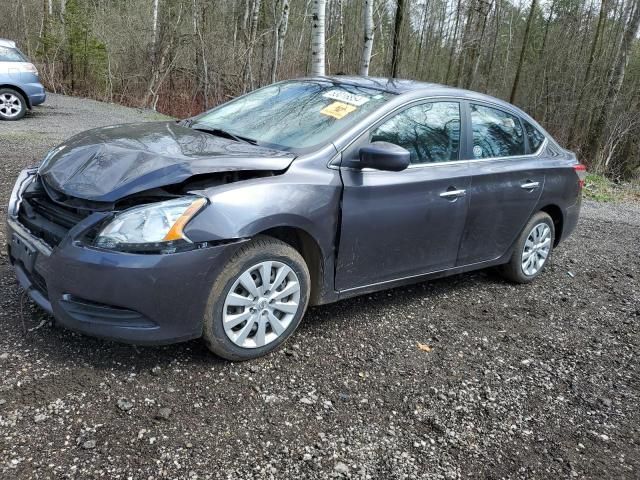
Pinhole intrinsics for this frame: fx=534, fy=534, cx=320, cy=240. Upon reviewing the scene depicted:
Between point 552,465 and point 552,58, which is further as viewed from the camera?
point 552,58

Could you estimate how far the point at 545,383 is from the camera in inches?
133

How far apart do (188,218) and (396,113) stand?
5.61 feet

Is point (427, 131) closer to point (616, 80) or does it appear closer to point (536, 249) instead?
point (536, 249)

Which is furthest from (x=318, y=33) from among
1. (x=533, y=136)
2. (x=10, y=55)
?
(x=10, y=55)

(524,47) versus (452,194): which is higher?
(524,47)

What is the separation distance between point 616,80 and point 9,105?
1636 cm

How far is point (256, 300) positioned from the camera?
10.0 ft

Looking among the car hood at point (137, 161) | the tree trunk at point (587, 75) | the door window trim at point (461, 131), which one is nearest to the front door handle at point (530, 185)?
the door window trim at point (461, 131)

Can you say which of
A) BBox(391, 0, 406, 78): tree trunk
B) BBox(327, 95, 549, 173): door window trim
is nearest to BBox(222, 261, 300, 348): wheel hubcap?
BBox(327, 95, 549, 173): door window trim

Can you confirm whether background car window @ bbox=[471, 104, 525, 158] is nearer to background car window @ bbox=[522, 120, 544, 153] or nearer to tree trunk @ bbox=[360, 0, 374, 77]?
background car window @ bbox=[522, 120, 544, 153]

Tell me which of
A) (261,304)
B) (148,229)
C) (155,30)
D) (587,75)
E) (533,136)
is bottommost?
(261,304)

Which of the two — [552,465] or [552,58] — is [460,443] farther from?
[552,58]

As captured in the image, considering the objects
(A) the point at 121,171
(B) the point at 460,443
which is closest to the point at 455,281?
(B) the point at 460,443

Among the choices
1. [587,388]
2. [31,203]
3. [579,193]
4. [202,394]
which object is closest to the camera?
[202,394]
